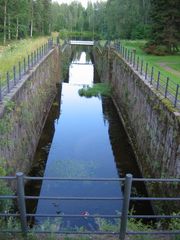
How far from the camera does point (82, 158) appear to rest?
56.9 feet

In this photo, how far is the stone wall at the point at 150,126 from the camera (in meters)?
11.2

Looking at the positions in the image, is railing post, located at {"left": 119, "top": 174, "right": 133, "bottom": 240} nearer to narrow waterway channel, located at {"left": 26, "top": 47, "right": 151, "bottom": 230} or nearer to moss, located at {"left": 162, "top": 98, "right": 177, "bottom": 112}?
narrow waterway channel, located at {"left": 26, "top": 47, "right": 151, "bottom": 230}

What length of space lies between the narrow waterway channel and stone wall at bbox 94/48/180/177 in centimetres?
99

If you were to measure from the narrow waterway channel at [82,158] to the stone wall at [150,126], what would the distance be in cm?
99

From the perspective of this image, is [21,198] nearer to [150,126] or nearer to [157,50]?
[150,126]

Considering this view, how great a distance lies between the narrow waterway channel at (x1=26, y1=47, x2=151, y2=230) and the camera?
12922 millimetres

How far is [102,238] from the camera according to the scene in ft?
18.9

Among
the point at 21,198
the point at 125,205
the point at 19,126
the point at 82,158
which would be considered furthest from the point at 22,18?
the point at 125,205

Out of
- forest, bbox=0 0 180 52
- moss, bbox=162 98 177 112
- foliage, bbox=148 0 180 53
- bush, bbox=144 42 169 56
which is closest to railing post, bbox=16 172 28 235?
moss, bbox=162 98 177 112

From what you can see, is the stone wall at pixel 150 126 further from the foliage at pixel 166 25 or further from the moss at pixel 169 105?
the foliage at pixel 166 25

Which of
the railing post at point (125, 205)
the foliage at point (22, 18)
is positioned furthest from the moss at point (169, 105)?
the foliage at point (22, 18)

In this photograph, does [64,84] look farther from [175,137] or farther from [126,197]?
[126,197]

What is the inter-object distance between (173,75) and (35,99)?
8774mm

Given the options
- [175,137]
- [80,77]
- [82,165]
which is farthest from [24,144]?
[80,77]
